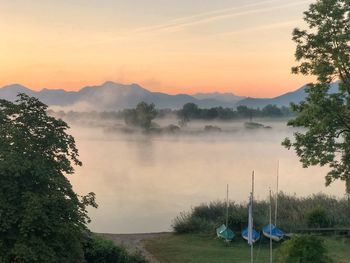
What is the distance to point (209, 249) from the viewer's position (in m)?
23.4

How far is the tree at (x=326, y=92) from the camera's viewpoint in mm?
20594

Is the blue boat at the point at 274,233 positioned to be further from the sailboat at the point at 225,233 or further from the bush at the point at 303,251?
the bush at the point at 303,251

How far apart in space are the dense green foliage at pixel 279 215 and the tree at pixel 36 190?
51.6 ft

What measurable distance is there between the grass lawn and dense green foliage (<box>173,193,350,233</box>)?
132 cm

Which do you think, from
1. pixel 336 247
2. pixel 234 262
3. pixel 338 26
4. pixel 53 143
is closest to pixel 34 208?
pixel 53 143

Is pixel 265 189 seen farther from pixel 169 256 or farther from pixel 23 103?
pixel 23 103

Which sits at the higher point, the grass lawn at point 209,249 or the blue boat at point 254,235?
the blue boat at point 254,235

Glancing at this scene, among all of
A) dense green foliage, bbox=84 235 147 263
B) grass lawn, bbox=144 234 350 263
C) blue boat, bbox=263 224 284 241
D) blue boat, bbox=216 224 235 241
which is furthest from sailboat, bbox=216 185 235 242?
dense green foliage, bbox=84 235 147 263

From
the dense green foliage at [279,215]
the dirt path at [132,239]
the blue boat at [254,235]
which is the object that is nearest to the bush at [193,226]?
the dense green foliage at [279,215]

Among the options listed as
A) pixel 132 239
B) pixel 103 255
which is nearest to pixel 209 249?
pixel 132 239

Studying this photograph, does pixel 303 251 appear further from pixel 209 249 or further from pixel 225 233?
pixel 225 233

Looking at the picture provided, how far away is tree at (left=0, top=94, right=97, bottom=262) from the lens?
35.3 ft

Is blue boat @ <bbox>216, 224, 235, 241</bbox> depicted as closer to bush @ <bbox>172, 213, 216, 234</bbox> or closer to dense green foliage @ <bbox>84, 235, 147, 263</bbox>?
bush @ <bbox>172, 213, 216, 234</bbox>

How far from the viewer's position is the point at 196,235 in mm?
27047
